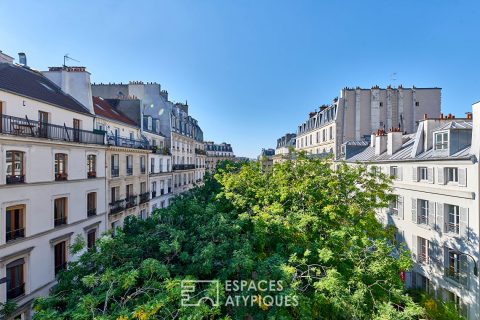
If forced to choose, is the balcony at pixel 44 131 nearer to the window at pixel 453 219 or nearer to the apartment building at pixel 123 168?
the apartment building at pixel 123 168

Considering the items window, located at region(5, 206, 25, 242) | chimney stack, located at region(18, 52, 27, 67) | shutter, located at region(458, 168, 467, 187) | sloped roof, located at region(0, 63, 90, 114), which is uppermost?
chimney stack, located at region(18, 52, 27, 67)

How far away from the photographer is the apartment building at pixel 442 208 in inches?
570

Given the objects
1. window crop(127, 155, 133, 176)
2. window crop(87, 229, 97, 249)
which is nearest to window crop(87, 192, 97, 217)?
A: window crop(87, 229, 97, 249)

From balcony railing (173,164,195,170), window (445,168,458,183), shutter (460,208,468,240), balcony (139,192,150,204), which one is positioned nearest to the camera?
shutter (460,208,468,240)

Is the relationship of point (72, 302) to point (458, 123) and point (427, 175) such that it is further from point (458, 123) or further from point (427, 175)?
point (458, 123)

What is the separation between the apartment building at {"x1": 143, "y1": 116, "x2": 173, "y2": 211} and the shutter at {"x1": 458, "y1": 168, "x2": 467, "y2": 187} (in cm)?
2594

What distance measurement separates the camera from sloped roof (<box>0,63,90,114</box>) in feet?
44.7

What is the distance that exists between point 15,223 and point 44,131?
16.7 feet

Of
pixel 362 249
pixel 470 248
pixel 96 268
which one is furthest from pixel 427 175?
pixel 96 268

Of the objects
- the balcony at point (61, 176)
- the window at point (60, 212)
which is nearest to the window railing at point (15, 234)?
the window at point (60, 212)

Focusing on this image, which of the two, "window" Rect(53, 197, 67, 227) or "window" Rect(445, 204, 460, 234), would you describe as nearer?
"window" Rect(53, 197, 67, 227)

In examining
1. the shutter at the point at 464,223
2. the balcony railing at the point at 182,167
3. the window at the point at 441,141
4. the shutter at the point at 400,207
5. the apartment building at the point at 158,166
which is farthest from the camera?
the balcony railing at the point at 182,167

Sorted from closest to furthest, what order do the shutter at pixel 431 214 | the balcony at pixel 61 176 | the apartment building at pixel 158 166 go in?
the balcony at pixel 61 176 → the shutter at pixel 431 214 → the apartment building at pixel 158 166

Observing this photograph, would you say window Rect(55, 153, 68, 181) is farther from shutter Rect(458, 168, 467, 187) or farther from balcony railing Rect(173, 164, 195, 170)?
shutter Rect(458, 168, 467, 187)
